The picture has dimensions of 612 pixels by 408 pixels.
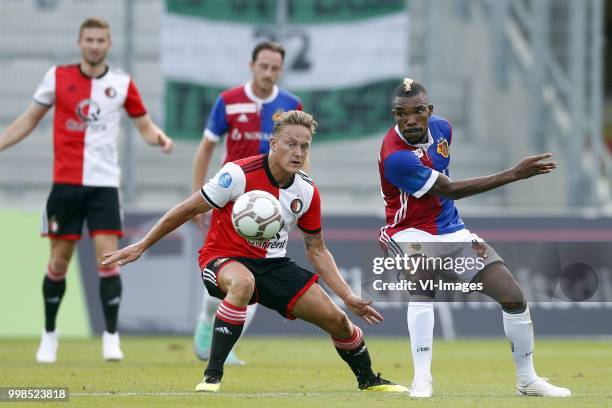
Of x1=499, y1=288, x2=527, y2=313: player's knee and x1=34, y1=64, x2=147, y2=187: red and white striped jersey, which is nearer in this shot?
x1=499, y1=288, x2=527, y2=313: player's knee

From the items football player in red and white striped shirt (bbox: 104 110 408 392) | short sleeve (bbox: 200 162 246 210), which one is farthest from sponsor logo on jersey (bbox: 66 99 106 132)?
short sleeve (bbox: 200 162 246 210)

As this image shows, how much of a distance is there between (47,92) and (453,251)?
4.29 metres

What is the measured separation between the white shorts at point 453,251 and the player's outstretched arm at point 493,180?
33 cm

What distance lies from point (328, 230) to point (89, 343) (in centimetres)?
294

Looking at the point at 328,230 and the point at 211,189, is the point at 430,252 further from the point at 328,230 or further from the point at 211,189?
the point at 328,230

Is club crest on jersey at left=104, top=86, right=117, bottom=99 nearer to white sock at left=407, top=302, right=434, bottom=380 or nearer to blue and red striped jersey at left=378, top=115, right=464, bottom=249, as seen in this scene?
blue and red striped jersey at left=378, top=115, right=464, bottom=249

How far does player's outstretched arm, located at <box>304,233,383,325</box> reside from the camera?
25.7ft

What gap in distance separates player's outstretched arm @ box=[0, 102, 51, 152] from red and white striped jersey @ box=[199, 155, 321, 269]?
3.23 m

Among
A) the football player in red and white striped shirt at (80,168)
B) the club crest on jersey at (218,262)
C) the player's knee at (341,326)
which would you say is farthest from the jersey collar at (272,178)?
the football player in red and white striped shirt at (80,168)

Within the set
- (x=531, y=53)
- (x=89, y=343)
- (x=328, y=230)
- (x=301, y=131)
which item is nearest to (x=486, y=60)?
(x=531, y=53)

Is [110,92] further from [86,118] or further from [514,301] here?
[514,301]

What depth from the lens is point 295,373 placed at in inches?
398

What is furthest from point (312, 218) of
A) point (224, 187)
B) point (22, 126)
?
point (22, 126)

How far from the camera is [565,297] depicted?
539 inches
